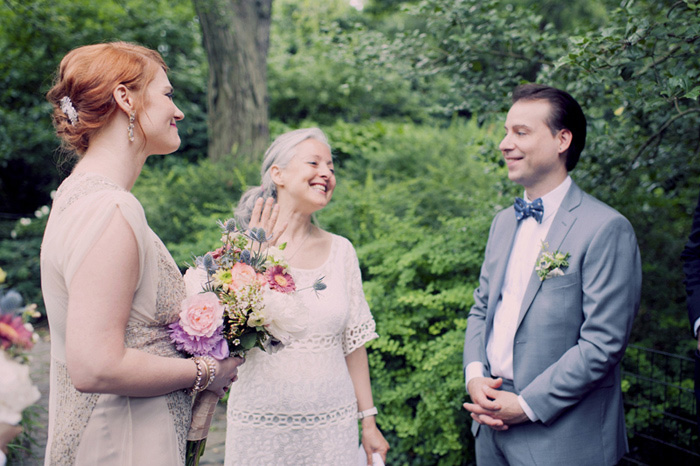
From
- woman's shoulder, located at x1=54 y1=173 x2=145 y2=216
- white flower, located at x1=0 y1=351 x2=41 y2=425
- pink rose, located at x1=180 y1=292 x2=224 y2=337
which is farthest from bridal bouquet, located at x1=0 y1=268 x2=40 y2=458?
pink rose, located at x1=180 y1=292 x2=224 y2=337

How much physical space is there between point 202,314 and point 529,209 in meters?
1.57

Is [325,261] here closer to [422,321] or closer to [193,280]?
[193,280]

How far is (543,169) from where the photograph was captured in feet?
8.15

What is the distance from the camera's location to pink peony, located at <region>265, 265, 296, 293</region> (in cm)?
194

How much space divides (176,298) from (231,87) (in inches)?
219

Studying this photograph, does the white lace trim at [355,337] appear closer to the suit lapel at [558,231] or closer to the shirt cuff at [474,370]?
the shirt cuff at [474,370]

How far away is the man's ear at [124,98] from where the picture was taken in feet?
5.42

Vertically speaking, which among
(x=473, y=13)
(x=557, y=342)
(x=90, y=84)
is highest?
(x=473, y=13)

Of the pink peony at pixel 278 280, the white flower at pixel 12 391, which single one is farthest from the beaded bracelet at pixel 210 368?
the white flower at pixel 12 391

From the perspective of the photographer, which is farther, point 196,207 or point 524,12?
point 196,207

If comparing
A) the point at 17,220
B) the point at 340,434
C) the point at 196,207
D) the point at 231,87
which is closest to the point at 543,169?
the point at 340,434

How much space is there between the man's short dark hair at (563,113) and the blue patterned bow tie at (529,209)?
10.1 inches

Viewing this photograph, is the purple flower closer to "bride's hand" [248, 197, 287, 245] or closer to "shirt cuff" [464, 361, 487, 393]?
"bride's hand" [248, 197, 287, 245]

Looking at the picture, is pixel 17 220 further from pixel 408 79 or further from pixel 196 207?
pixel 408 79
